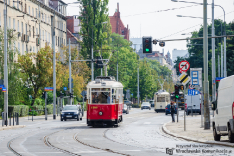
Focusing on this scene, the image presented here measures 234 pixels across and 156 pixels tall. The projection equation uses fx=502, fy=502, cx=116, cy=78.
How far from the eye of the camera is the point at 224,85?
18016 mm

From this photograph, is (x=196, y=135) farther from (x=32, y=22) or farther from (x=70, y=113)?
(x=32, y=22)

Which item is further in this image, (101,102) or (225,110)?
(101,102)

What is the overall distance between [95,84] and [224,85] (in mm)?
14189

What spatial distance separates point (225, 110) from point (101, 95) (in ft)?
46.7

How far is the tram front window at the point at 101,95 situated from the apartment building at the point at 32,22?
31.5m

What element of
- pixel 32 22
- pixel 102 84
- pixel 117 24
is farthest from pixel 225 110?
pixel 117 24

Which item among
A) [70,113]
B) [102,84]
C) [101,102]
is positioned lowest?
[70,113]

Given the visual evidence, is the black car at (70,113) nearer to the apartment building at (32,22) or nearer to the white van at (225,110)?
the apartment building at (32,22)

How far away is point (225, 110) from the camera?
17.8 meters

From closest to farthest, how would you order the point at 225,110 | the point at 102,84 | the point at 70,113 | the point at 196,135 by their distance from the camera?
1. the point at 225,110
2. the point at 196,135
3. the point at 102,84
4. the point at 70,113

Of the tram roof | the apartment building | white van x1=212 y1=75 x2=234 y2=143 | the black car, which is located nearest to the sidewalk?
white van x1=212 y1=75 x2=234 y2=143

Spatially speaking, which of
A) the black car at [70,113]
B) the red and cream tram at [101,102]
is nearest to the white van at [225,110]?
the red and cream tram at [101,102]

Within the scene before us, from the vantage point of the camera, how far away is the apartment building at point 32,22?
67.6 meters

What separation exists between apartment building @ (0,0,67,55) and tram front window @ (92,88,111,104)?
31.5 m
